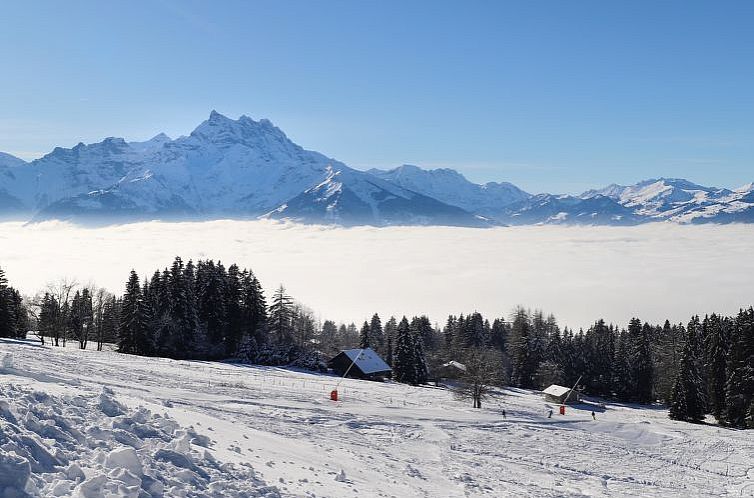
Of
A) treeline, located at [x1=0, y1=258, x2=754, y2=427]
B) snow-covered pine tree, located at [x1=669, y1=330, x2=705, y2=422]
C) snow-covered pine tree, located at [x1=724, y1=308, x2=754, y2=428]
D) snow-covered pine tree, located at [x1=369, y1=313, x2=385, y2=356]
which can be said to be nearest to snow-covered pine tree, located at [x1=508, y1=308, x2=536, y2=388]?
treeline, located at [x1=0, y1=258, x2=754, y2=427]

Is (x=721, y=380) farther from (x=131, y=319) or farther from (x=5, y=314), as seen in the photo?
(x=5, y=314)

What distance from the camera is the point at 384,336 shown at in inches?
4801

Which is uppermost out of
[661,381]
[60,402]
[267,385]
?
[60,402]

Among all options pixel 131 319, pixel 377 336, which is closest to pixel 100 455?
pixel 131 319

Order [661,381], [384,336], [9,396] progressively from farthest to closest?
[384,336] → [661,381] → [9,396]

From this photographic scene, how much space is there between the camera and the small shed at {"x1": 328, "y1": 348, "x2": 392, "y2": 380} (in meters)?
73.1

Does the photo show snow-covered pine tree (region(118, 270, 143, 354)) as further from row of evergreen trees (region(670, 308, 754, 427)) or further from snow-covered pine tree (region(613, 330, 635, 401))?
snow-covered pine tree (region(613, 330, 635, 401))

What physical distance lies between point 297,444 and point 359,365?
51925 mm

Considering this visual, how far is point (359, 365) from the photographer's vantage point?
7356 centimetres

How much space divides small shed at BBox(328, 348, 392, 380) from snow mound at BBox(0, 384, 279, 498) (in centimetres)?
5698

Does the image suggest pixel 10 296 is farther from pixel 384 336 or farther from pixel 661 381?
pixel 661 381

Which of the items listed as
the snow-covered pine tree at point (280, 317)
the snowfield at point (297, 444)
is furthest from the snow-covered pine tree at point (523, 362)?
the snowfield at point (297, 444)

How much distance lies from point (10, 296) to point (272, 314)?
110ft

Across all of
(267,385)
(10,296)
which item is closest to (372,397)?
(267,385)
